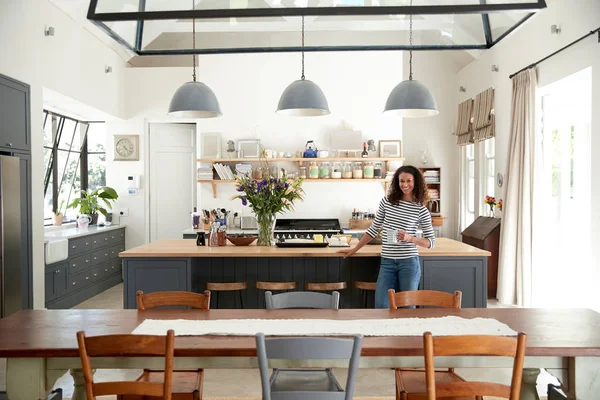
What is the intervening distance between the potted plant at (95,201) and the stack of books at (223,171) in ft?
6.07

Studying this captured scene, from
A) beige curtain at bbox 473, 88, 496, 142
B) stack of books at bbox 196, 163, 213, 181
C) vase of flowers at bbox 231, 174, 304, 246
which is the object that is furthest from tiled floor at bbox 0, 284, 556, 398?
beige curtain at bbox 473, 88, 496, 142

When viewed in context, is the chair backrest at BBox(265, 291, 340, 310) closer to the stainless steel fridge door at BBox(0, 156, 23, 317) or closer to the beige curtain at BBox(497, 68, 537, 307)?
the stainless steel fridge door at BBox(0, 156, 23, 317)

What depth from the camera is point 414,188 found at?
398 cm

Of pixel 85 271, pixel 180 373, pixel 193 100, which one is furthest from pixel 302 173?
pixel 180 373

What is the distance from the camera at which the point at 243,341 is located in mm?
2215

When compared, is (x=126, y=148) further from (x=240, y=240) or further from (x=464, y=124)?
(x=464, y=124)

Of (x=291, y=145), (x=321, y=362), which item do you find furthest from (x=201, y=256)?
(x=291, y=145)

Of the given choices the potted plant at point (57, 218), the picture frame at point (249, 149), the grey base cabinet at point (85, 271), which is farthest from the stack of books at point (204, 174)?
the potted plant at point (57, 218)

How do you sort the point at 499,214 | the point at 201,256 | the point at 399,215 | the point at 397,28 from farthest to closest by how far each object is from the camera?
the point at 499,214 → the point at 201,256 → the point at 399,215 → the point at 397,28

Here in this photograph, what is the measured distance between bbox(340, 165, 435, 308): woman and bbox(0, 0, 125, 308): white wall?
12.2 feet

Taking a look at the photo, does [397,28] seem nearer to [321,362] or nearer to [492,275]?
[321,362]

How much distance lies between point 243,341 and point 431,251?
100.0 inches

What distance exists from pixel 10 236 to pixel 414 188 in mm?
3682

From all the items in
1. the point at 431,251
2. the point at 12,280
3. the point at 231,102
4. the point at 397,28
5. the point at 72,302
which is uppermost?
the point at 231,102
